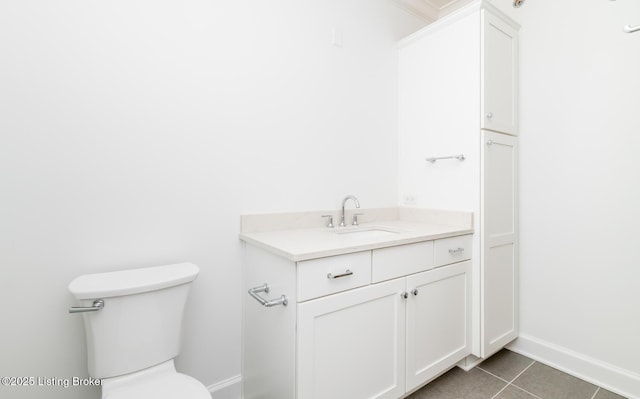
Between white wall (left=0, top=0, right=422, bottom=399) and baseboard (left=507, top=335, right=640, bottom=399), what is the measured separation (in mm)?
1588

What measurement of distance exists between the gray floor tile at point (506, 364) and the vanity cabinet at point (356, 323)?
0.87 feet

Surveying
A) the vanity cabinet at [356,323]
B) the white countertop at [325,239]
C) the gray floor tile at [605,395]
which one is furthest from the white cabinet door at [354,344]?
the gray floor tile at [605,395]

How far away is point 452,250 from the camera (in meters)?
1.62

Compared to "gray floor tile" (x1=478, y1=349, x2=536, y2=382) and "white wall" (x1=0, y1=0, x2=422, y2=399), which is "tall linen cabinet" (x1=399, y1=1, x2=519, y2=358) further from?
"white wall" (x1=0, y1=0, x2=422, y2=399)

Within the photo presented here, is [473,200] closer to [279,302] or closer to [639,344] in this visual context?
[639,344]

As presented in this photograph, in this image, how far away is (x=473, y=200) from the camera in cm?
171

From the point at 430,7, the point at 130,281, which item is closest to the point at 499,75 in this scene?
the point at 430,7

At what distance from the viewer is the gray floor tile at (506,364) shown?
67.4 inches

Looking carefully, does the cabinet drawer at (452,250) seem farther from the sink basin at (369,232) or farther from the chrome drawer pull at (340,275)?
the chrome drawer pull at (340,275)

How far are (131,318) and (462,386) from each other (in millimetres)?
1689

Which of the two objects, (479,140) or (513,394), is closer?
(513,394)

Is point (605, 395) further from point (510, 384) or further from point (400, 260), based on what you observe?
point (400, 260)

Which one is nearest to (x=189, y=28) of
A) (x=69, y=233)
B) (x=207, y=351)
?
(x=69, y=233)

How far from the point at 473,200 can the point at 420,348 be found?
88cm
